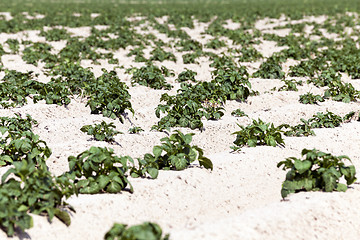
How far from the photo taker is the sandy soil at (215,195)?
3969mm

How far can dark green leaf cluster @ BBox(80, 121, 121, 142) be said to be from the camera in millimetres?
6340

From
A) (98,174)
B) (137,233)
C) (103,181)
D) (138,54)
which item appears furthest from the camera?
(138,54)

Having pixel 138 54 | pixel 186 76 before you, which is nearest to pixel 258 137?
pixel 186 76

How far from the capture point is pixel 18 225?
3.72 metres

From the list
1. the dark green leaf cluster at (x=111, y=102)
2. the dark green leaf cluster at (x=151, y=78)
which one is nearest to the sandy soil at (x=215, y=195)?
the dark green leaf cluster at (x=111, y=102)

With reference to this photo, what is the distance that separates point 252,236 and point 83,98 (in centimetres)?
584

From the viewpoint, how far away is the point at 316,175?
4738mm

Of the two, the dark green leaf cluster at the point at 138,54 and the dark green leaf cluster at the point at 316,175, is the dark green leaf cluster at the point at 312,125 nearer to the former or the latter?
the dark green leaf cluster at the point at 316,175

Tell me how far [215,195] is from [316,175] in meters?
1.19

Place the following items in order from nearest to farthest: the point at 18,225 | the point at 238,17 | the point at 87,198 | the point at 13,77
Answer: the point at 18,225
the point at 87,198
the point at 13,77
the point at 238,17

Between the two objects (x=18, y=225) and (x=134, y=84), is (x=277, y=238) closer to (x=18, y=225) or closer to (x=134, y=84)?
(x=18, y=225)

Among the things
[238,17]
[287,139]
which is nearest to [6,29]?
[238,17]

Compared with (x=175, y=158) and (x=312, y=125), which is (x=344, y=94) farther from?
(x=175, y=158)

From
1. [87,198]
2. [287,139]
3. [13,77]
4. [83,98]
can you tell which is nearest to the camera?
[87,198]
